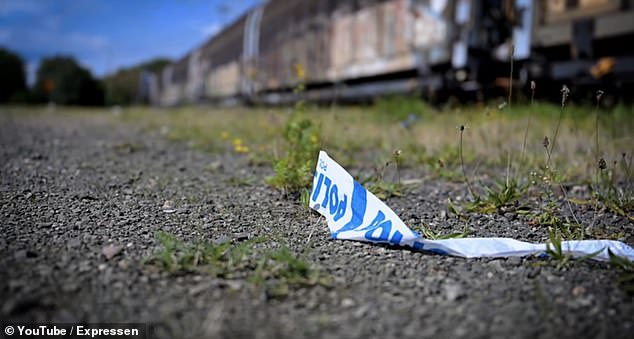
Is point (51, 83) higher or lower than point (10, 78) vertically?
lower

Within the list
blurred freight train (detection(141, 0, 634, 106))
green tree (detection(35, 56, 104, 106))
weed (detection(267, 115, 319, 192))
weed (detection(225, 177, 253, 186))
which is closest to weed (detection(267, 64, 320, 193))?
weed (detection(267, 115, 319, 192))

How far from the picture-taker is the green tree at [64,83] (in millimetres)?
20562

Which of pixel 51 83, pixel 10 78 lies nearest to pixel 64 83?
pixel 51 83

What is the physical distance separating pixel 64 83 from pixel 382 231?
Answer: 23.2m

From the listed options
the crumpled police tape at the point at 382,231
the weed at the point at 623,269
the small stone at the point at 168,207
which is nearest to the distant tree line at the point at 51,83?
the small stone at the point at 168,207

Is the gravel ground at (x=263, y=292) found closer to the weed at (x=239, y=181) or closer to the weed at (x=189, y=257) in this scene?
the weed at (x=189, y=257)

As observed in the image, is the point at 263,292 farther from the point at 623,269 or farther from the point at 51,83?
the point at 51,83

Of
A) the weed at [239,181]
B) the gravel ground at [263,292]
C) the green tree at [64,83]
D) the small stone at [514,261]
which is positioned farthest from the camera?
the green tree at [64,83]

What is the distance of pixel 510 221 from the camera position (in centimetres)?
179

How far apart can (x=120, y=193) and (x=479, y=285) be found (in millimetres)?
1658

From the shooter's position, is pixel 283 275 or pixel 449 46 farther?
pixel 449 46

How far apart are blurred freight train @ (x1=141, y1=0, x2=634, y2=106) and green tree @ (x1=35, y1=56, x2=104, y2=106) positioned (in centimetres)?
1356

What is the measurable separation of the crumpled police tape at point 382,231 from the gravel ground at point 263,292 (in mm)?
40

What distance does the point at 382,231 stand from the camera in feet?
4.77
